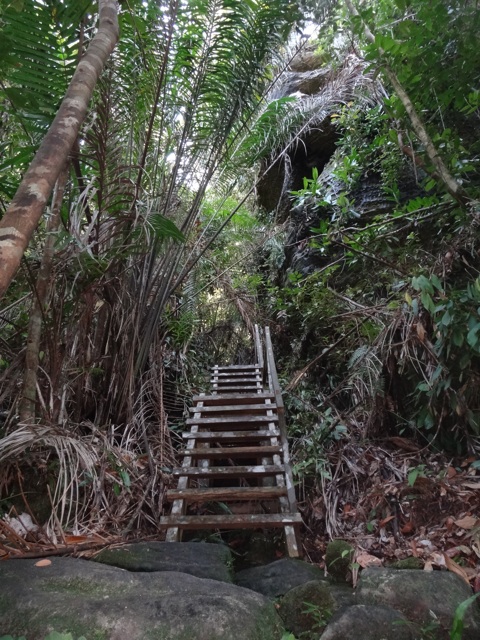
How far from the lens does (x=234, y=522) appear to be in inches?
87.7

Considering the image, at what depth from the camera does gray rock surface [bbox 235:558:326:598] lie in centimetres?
168

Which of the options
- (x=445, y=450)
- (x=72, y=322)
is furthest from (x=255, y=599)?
(x=72, y=322)

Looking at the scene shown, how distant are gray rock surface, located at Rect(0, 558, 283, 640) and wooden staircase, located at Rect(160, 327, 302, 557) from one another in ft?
2.55

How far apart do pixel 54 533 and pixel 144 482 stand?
745 mm

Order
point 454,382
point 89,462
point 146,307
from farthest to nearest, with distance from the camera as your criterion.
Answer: point 146,307, point 454,382, point 89,462

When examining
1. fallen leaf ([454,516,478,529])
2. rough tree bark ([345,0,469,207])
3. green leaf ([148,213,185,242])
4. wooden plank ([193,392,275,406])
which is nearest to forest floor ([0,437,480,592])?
fallen leaf ([454,516,478,529])

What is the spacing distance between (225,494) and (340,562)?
0.81m

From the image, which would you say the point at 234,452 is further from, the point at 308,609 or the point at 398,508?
the point at 308,609

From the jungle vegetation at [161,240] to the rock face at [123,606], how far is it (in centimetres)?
46

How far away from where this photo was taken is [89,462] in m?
2.04

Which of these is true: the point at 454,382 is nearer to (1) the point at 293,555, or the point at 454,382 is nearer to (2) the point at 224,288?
(1) the point at 293,555

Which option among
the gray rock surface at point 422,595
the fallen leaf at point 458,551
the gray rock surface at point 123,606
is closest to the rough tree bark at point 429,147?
the fallen leaf at point 458,551

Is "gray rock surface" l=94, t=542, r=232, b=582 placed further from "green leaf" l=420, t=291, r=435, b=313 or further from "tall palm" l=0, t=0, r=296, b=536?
"green leaf" l=420, t=291, r=435, b=313

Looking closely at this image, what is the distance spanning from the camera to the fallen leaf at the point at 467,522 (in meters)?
1.86
